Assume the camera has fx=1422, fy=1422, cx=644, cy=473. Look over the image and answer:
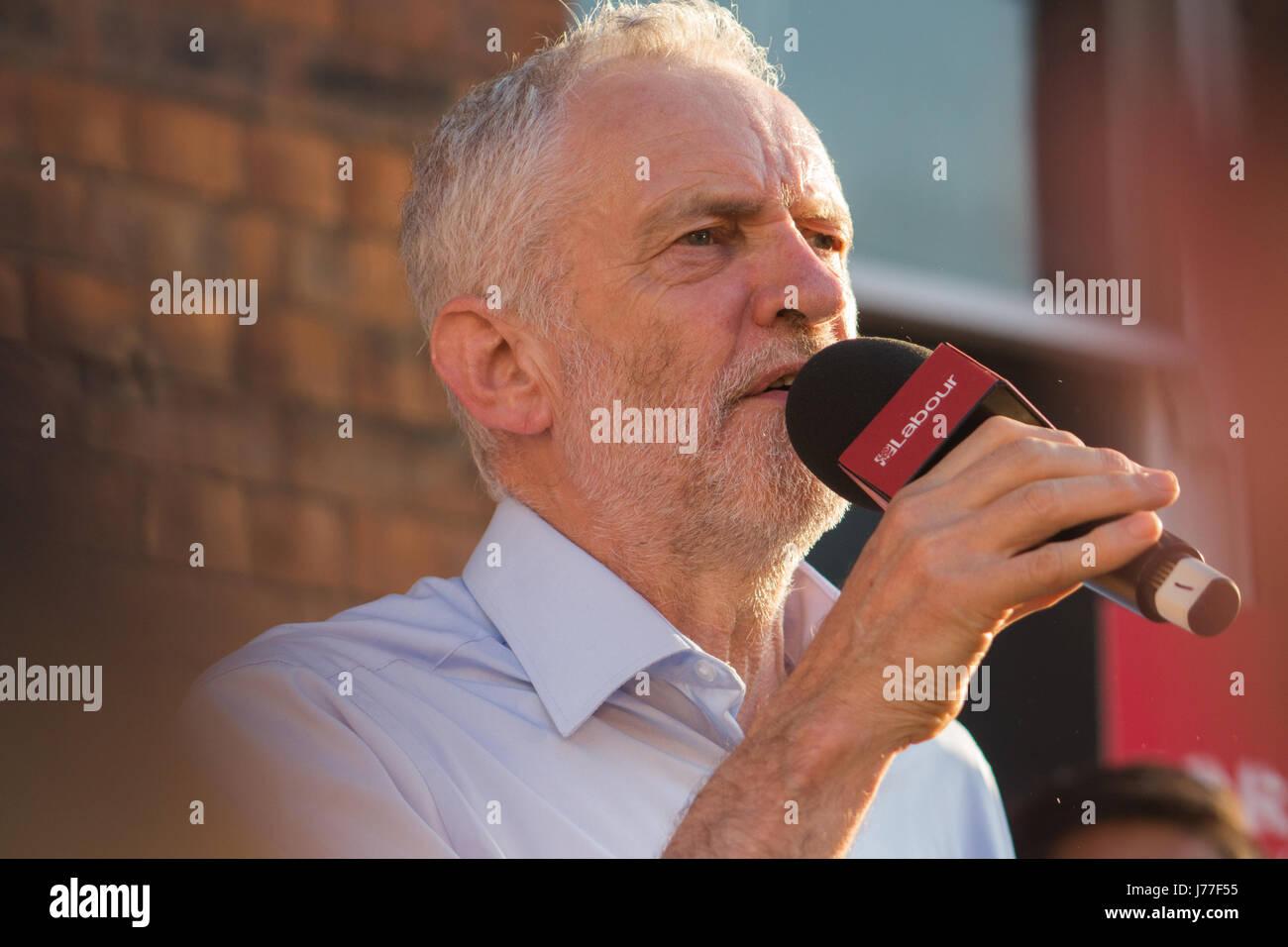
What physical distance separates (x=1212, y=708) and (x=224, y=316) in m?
2.91

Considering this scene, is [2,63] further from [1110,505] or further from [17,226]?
[1110,505]

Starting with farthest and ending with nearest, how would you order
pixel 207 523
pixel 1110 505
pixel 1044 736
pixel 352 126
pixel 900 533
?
1. pixel 1044 736
2. pixel 352 126
3. pixel 207 523
4. pixel 900 533
5. pixel 1110 505

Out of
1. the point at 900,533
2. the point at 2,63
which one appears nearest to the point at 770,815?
the point at 900,533

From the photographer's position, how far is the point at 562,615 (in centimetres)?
223

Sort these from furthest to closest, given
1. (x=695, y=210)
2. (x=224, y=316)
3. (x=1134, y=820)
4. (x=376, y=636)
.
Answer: (x=1134, y=820), (x=224, y=316), (x=695, y=210), (x=376, y=636)

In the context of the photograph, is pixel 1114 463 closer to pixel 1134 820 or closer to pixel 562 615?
pixel 562 615

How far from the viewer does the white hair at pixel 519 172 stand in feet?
8.15

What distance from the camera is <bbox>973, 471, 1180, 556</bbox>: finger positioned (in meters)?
1.37

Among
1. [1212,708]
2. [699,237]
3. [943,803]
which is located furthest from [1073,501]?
[1212,708]

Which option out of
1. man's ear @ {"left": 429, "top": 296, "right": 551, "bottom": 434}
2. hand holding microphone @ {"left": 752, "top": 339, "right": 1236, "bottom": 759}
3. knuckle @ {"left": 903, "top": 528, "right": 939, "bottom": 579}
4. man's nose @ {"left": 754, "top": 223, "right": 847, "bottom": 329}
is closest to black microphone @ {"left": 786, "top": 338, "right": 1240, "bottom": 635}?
hand holding microphone @ {"left": 752, "top": 339, "right": 1236, "bottom": 759}

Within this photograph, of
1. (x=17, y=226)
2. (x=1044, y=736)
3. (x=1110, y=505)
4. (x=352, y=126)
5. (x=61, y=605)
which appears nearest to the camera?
(x=1110, y=505)

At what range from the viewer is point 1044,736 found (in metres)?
4.35

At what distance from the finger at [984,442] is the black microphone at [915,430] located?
56 millimetres
